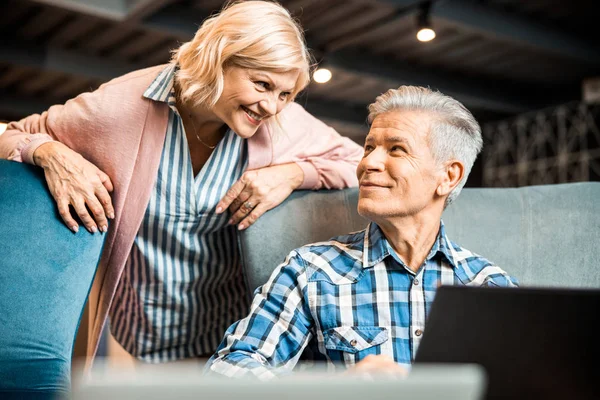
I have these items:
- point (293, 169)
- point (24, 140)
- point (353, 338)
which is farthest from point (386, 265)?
point (24, 140)

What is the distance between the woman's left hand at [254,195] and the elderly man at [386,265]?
0.72 ft

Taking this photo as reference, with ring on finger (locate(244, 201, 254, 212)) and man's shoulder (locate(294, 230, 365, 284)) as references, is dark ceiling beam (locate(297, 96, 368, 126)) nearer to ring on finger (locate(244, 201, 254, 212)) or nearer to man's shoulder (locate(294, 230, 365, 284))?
ring on finger (locate(244, 201, 254, 212))

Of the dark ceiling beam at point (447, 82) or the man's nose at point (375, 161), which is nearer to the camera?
the man's nose at point (375, 161)

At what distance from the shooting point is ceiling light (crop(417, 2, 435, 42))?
4498 millimetres

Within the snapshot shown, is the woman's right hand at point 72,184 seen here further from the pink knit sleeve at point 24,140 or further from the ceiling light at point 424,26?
the ceiling light at point 424,26

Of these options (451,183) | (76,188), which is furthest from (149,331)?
(451,183)

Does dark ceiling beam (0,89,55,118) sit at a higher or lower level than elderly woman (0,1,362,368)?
higher

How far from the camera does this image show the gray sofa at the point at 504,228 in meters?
1.75

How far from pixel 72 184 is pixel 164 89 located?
34 centimetres

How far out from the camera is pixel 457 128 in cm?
161

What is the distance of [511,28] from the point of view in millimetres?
5656

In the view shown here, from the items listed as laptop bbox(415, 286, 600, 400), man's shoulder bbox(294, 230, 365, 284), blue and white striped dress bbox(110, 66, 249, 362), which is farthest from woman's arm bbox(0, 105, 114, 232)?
laptop bbox(415, 286, 600, 400)

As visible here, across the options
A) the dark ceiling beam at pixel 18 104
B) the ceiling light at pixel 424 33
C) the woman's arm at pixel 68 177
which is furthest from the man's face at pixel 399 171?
the dark ceiling beam at pixel 18 104

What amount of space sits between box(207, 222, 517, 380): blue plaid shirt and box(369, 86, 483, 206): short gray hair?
0.64 feet
